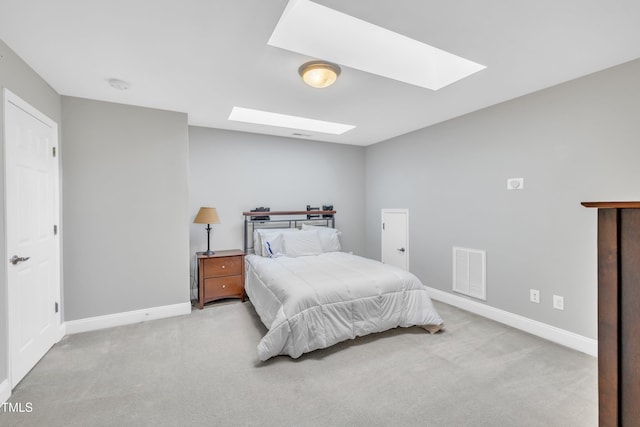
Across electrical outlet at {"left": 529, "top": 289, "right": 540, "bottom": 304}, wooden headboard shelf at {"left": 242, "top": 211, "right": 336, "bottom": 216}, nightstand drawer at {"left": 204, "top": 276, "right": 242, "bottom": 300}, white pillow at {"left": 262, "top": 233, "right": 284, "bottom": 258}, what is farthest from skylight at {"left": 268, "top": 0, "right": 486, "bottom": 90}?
nightstand drawer at {"left": 204, "top": 276, "right": 242, "bottom": 300}

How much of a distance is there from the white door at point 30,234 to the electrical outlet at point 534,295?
451 cm

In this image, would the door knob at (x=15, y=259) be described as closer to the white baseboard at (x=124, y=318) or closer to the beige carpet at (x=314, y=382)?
the beige carpet at (x=314, y=382)

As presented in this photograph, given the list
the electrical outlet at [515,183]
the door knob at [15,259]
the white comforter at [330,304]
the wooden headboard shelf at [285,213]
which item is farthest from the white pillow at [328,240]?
the door knob at [15,259]

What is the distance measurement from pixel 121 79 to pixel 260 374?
A: 2.84 m

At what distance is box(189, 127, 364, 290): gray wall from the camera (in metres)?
4.22

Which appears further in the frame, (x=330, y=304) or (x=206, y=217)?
(x=206, y=217)

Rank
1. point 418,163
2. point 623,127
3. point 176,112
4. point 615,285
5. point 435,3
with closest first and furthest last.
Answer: point 615,285
point 435,3
point 623,127
point 176,112
point 418,163

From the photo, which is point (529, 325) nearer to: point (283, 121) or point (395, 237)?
point (395, 237)

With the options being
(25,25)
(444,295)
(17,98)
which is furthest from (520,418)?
(17,98)

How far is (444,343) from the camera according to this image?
2777 millimetres

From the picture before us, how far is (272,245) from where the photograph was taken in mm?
4094

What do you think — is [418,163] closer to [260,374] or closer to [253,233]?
[253,233]

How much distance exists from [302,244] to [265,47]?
2.66m

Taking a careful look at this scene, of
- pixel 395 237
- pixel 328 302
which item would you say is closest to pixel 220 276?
pixel 328 302
